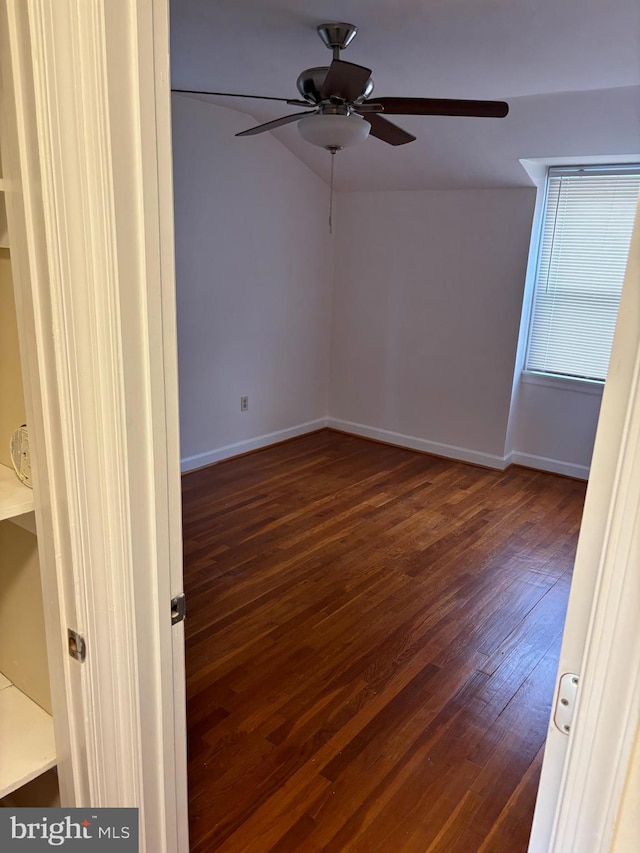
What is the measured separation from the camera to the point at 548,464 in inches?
178

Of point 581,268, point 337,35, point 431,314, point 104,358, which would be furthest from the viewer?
point 431,314

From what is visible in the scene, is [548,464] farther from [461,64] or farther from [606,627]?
[606,627]

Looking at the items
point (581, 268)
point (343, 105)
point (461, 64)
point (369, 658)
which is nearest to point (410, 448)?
point (581, 268)

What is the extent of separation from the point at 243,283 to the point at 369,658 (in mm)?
2822

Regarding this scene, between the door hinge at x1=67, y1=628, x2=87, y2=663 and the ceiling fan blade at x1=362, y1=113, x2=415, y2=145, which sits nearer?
the door hinge at x1=67, y1=628, x2=87, y2=663

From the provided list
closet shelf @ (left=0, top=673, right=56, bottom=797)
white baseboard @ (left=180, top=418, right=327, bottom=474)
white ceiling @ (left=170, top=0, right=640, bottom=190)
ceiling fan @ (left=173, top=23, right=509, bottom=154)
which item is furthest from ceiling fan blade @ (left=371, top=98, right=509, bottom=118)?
white baseboard @ (left=180, top=418, right=327, bottom=474)

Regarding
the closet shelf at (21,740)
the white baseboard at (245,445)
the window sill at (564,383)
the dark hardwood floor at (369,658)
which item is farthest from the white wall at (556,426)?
the closet shelf at (21,740)

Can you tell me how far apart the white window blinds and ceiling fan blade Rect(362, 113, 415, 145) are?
175cm

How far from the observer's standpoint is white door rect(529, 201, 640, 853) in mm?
639

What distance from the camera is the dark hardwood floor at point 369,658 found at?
177cm

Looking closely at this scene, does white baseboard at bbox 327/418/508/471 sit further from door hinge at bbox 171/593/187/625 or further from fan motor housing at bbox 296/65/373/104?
door hinge at bbox 171/593/187/625

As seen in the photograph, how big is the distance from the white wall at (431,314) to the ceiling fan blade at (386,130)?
5.20 feet

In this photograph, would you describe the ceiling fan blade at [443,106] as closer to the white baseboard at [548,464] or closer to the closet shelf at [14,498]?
the closet shelf at [14,498]

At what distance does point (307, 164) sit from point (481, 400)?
218cm
